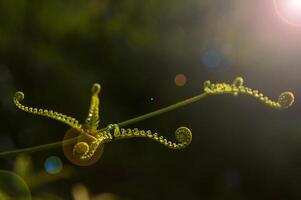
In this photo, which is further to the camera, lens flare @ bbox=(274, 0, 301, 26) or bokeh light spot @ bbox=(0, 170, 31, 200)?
lens flare @ bbox=(274, 0, 301, 26)

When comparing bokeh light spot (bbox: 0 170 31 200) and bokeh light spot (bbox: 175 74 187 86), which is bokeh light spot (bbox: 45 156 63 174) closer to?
bokeh light spot (bbox: 175 74 187 86)

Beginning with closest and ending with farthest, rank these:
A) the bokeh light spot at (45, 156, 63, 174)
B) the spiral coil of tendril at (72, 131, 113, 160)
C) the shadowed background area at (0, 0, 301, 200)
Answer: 1. the spiral coil of tendril at (72, 131, 113, 160)
2. the bokeh light spot at (45, 156, 63, 174)
3. the shadowed background area at (0, 0, 301, 200)

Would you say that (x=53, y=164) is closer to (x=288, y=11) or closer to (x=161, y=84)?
(x=161, y=84)

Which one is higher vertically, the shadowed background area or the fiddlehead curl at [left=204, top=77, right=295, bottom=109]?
the shadowed background area

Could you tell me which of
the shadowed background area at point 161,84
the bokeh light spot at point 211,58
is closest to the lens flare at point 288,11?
the shadowed background area at point 161,84

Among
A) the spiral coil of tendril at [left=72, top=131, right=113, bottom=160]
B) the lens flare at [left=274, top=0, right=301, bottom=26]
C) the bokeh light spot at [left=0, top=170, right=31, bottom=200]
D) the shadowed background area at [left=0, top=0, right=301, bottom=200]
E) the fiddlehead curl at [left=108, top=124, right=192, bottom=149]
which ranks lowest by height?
the spiral coil of tendril at [left=72, top=131, right=113, bottom=160]

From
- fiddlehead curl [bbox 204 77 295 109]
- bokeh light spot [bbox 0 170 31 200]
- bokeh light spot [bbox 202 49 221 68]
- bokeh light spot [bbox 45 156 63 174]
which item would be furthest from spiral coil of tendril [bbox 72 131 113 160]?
bokeh light spot [bbox 202 49 221 68]
